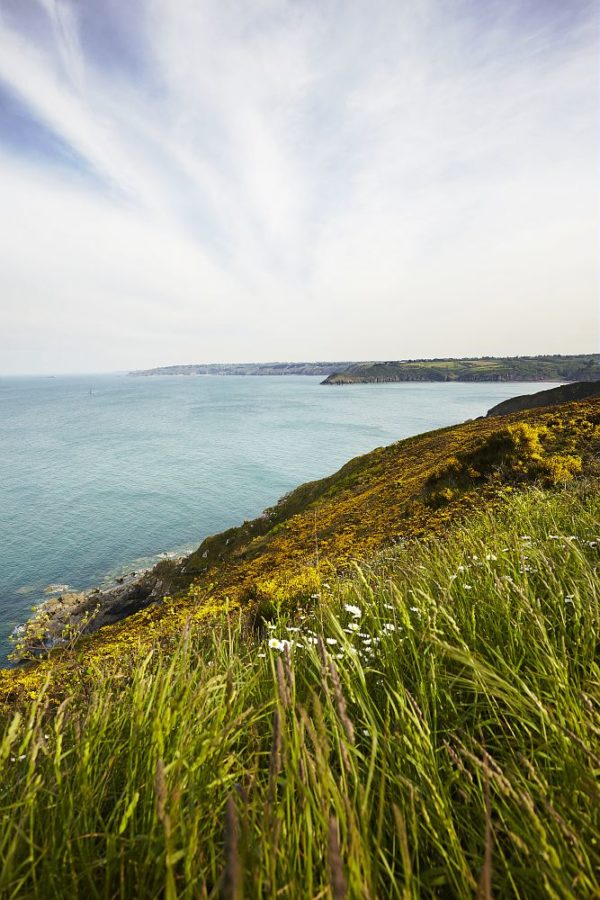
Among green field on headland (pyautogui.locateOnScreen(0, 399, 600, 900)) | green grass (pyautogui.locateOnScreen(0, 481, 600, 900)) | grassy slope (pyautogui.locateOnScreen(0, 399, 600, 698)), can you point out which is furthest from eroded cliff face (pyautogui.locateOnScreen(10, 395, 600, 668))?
green grass (pyautogui.locateOnScreen(0, 481, 600, 900))

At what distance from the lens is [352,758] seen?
5.87 feet

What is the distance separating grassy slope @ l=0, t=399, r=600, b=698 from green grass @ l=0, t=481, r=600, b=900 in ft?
15.1

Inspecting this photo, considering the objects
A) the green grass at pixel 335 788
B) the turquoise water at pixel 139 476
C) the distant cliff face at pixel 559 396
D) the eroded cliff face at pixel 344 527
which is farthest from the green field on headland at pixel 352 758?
the distant cliff face at pixel 559 396

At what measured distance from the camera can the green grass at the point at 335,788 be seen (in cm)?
112

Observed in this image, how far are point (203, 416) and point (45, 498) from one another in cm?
7319

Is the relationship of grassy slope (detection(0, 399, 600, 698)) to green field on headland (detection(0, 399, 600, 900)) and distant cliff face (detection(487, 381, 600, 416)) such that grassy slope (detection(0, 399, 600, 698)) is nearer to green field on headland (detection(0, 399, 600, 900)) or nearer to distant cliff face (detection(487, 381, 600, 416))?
green field on headland (detection(0, 399, 600, 900))

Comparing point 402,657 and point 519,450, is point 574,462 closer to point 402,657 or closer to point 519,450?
point 519,450

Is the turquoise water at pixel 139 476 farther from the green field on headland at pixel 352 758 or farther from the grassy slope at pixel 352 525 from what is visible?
the green field on headland at pixel 352 758

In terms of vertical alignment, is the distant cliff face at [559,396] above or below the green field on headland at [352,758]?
below

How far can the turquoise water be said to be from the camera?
3089 cm

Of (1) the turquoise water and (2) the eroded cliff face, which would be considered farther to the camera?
(1) the turquoise water

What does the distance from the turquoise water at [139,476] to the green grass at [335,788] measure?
23143 mm

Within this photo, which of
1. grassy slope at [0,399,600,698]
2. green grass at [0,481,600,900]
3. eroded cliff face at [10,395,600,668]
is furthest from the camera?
eroded cliff face at [10,395,600,668]

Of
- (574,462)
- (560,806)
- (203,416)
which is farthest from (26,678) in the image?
(203,416)
